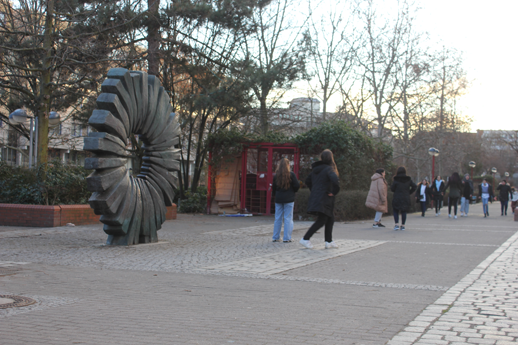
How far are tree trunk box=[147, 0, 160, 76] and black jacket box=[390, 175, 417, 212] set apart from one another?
875cm

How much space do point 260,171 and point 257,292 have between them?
1274 centimetres

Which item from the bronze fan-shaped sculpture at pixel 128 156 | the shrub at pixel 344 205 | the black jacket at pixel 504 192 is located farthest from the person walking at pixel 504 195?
the bronze fan-shaped sculpture at pixel 128 156

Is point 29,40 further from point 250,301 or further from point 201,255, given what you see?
point 250,301

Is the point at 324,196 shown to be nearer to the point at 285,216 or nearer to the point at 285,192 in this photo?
the point at 285,192

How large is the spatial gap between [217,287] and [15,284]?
2.38m

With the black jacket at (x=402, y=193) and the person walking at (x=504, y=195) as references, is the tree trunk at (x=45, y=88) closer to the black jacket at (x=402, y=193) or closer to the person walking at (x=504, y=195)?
the black jacket at (x=402, y=193)

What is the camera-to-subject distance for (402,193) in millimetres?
14812

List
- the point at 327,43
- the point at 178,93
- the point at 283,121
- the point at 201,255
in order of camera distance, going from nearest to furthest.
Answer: the point at 201,255
the point at 178,93
the point at 283,121
the point at 327,43

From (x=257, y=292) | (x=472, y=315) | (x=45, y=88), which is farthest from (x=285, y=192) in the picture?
(x=45, y=88)

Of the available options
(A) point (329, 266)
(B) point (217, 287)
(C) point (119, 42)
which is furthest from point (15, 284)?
(C) point (119, 42)

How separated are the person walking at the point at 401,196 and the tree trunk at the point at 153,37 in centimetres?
873

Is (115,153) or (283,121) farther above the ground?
(283,121)

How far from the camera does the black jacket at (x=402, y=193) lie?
48.0ft

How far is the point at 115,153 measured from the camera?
9141 millimetres
